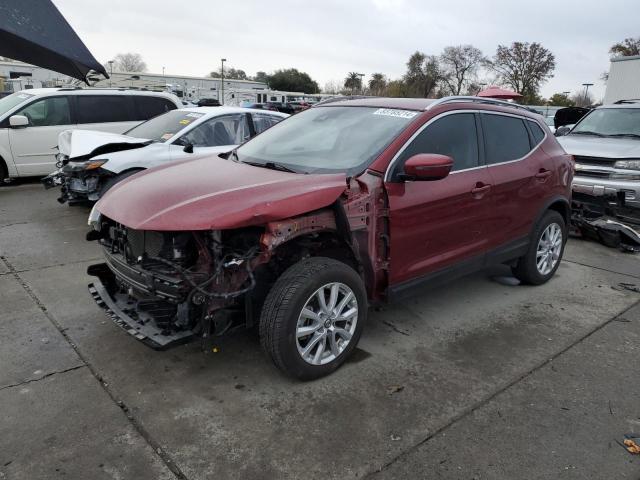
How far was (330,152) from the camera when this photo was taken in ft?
12.2

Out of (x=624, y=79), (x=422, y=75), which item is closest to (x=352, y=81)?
(x=422, y=75)

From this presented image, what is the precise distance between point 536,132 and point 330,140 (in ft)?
7.64

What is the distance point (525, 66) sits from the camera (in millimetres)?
49625

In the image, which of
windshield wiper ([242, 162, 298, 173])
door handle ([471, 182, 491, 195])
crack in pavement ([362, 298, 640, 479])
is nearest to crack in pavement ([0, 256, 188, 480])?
crack in pavement ([362, 298, 640, 479])

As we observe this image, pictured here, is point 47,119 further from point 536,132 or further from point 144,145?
point 536,132

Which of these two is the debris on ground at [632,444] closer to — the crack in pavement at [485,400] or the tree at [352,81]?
the crack in pavement at [485,400]

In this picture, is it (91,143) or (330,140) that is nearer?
(330,140)

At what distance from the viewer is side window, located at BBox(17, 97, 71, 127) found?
8727mm

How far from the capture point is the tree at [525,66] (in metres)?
49.1

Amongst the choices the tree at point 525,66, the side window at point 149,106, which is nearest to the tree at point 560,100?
the tree at point 525,66

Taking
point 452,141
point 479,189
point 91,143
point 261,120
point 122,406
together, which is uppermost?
point 452,141

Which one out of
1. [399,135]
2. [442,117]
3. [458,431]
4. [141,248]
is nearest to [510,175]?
[442,117]

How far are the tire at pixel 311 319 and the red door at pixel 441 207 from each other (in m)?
0.47

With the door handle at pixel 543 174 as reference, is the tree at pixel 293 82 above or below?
above
